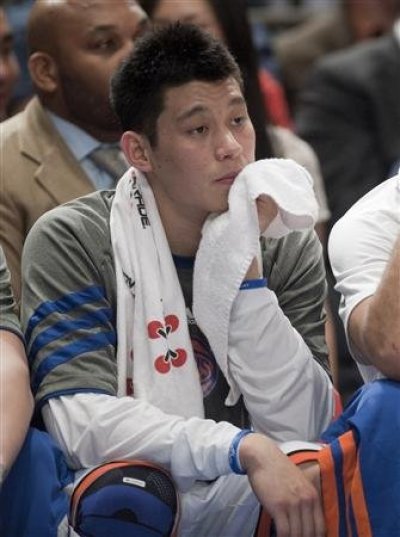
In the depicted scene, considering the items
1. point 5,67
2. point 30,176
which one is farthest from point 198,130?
point 5,67

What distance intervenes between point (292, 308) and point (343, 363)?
1.51 meters

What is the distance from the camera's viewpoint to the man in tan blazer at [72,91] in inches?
154

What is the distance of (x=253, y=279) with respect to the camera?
310 centimetres

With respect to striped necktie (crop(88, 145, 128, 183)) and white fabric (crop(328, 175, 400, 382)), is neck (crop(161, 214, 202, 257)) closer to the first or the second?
white fabric (crop(328, 175, 400, 382))

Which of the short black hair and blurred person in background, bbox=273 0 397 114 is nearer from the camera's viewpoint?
the short black hair

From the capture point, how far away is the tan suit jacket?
12.2 feet

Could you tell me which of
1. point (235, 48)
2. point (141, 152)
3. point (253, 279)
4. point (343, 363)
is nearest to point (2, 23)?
point (235, 48)

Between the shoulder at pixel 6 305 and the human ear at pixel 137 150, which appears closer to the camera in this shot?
the shoulder at pixel 6 305

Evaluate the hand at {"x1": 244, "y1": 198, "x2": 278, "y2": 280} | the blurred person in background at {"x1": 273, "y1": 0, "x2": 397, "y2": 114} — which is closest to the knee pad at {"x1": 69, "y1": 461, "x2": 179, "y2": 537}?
the hand at {"x1": 244, "y1": 198, "x2": 278, "y2": 280}

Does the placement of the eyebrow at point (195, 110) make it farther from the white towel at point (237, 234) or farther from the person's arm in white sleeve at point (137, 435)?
the person's arm in white sleeve at point (137, 435)

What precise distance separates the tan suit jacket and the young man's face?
1.85ft

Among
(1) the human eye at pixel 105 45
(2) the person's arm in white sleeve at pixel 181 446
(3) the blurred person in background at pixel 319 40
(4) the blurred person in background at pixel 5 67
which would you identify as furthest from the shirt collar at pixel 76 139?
(3) the blurred person in background at pixel 319 40

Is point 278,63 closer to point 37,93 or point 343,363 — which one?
point 343,363

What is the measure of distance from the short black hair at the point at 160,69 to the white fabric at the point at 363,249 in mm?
381
